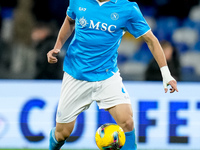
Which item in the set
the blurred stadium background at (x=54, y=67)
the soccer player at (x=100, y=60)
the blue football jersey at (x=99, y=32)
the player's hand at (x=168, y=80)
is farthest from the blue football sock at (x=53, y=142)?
the blurred stadium background at (x=54, y=67)

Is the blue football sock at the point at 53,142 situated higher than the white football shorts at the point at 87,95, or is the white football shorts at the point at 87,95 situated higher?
the white football shorts at the point at 87,95

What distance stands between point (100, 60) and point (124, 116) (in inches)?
24.4

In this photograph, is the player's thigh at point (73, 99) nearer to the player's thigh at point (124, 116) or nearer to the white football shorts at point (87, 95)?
the white football shorts at point (87, 95)

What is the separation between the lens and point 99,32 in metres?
5.27

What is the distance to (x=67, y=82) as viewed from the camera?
5.57 metres

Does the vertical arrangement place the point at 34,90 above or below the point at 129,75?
above

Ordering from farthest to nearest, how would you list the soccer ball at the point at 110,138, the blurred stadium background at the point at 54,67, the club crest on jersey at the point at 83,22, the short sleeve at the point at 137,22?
the blurred stadium background at the point at 54,67
the club crest on jersey at the point at 83,22
the short sleeve at the point at 137,22
the soccer ball at the point at 110,138

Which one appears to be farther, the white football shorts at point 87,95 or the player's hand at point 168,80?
the white football shorts at point 87,95

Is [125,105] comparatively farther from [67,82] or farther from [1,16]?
[1,16]

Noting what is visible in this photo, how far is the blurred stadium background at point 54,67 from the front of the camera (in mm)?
7465

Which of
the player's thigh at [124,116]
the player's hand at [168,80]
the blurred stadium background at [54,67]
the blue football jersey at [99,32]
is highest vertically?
the blue football jersey at [99,32]

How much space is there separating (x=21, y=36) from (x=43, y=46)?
101 centimetres

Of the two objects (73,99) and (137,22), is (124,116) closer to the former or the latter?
(73,99)

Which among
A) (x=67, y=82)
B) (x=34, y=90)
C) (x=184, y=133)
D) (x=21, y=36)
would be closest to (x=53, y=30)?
(x=21, y=36)
